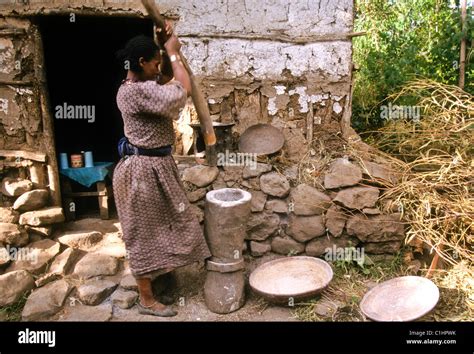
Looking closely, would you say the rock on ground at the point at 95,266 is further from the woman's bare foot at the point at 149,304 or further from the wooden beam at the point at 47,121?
the wooden beam at the point at 47,121

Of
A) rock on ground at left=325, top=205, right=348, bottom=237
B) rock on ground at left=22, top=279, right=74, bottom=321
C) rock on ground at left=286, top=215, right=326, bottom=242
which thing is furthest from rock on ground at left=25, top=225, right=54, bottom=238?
rock on ground at left=325, top=205, right=348, bottom=237

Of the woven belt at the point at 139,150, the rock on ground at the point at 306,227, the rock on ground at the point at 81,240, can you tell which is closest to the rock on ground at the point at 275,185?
the rock on ground at the point at 306,227

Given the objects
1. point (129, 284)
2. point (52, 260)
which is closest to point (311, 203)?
point (129, 284)

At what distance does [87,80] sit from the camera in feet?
21.8

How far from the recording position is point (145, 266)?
129 inches

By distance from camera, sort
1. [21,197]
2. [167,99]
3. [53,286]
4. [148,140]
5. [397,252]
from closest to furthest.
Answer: [167,99]
[148,140]
[53,286]
[397,252]
[21,197]

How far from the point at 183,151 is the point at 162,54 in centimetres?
144

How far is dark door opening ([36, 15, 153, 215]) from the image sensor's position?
605 cm

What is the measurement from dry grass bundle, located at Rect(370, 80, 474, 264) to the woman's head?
2503 mm

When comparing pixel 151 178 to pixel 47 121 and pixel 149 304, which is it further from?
pixel 47 121

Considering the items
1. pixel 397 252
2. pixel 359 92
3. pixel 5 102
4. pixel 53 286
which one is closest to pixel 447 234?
pixel 397 252

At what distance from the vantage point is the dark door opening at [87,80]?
238 inches

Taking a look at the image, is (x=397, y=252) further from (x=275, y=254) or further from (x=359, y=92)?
(x=359, y=92)

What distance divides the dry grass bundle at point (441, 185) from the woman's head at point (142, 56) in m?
2.50
